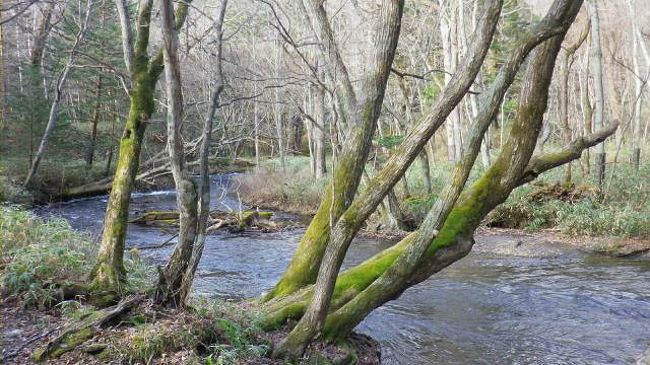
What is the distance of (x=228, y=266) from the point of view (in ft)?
37.6

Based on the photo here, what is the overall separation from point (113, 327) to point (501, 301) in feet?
22.0

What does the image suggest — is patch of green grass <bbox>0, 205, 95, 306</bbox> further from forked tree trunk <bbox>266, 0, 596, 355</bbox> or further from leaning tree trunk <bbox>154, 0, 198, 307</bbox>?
forked tree trunk <bbox>266, 0, 596, 355</bbox>

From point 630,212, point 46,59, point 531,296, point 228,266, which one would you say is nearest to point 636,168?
point 630,212

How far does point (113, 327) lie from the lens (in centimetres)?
431

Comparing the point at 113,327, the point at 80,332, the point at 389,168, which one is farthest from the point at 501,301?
the point at 80,332

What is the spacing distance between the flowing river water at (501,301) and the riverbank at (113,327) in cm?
128

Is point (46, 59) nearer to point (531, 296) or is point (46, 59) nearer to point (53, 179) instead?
point (53, 179)

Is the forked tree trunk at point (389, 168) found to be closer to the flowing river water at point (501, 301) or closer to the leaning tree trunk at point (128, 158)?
the flowing river water at point (501, 301)

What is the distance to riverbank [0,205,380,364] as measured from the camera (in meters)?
3.98

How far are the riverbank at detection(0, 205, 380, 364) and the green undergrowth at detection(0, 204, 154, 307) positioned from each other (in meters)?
0.01

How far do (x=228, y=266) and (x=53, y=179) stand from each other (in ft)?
46.1

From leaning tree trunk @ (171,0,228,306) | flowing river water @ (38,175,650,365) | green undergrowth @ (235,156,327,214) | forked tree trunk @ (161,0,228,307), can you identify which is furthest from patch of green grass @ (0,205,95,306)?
green undergrowth @ (235,156,327,214)

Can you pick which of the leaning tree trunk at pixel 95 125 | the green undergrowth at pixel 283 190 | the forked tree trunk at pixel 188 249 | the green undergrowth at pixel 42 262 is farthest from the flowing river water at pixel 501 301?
the leaning tree trunk at pixel 95 125

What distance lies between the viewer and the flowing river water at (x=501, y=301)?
659cm
